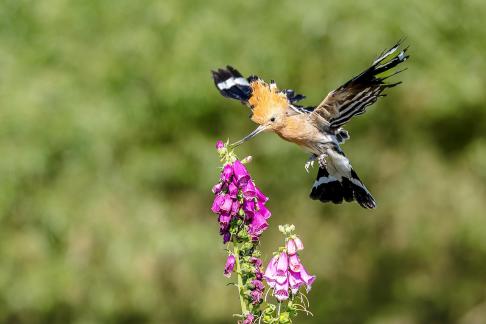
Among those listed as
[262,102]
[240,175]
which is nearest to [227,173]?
[240,175]

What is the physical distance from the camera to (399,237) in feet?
31.9

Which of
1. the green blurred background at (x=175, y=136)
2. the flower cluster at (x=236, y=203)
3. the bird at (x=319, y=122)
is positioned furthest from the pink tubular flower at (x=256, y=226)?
the green blurred background at (x=175, y=136)

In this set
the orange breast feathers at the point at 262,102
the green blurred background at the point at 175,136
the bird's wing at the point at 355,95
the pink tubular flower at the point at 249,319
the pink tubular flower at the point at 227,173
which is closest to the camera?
the pink tubular flower at the point at 249,319

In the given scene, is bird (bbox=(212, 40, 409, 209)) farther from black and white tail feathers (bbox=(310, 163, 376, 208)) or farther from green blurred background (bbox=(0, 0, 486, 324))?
green blurred background (bbox=(0, 0, 486, 324))

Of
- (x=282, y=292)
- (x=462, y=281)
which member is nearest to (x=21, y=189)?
(x=462, y=281)

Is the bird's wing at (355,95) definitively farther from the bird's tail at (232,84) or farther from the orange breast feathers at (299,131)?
the bird's tail at (232,84)

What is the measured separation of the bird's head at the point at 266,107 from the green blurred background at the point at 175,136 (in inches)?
157

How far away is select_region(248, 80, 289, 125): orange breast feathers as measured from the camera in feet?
13.5

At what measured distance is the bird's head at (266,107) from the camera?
412 centimetres

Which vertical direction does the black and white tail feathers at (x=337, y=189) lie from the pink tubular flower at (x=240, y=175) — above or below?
above

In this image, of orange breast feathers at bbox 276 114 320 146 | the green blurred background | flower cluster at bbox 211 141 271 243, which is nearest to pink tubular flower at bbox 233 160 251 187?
flower cluster at bbox 211 141 271 243

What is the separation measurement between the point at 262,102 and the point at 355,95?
1.46 ft

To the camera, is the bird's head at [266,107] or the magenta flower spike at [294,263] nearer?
the magenta flower spike at [294,263]

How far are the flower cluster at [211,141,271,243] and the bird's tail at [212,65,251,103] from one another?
52.5 inches
